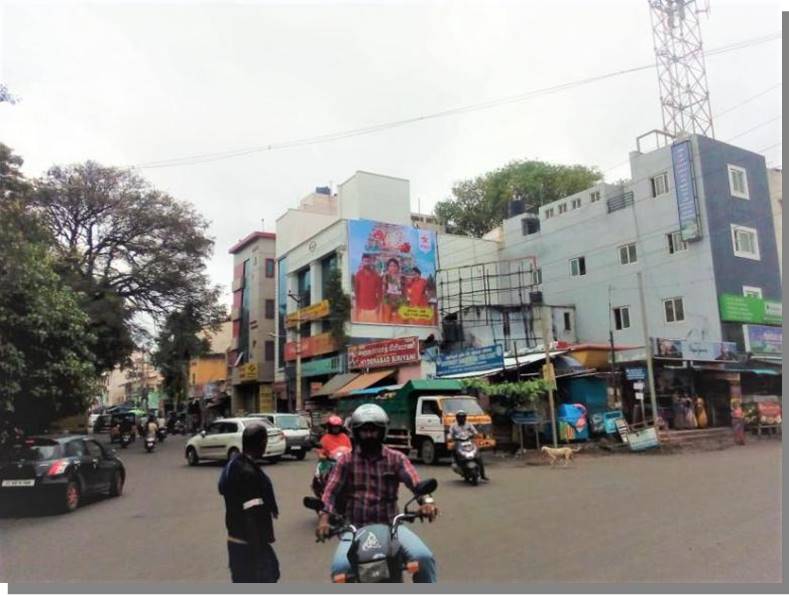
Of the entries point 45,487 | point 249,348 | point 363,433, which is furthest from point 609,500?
point 249,348

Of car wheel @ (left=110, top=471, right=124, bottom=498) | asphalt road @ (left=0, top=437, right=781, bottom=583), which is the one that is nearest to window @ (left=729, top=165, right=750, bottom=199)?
asphalt road @ (left=0, top=437, right=781, bottom=583)

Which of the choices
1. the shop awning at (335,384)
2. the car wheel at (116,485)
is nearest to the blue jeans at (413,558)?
the car wheel at (116,485)

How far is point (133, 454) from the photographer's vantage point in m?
25.2

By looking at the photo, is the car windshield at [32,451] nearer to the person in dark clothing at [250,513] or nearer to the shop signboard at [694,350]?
the person in dark clothing at [250,513]

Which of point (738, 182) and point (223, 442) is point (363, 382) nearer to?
point (223, 442)

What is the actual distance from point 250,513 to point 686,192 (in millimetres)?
25765

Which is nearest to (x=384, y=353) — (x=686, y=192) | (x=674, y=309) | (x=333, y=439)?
(x=674, y=309)

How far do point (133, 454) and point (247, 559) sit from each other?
23.3 m

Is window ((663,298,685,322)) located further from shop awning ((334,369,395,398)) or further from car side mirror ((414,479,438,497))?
car side mirror ((414,479,438,497))

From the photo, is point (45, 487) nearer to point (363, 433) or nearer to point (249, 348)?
point (363, 433)

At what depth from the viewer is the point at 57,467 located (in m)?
10.6

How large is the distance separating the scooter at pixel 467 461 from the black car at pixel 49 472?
6879 mm

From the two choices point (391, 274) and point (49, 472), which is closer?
point (49, 472)

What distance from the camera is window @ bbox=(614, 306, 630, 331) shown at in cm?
2923
